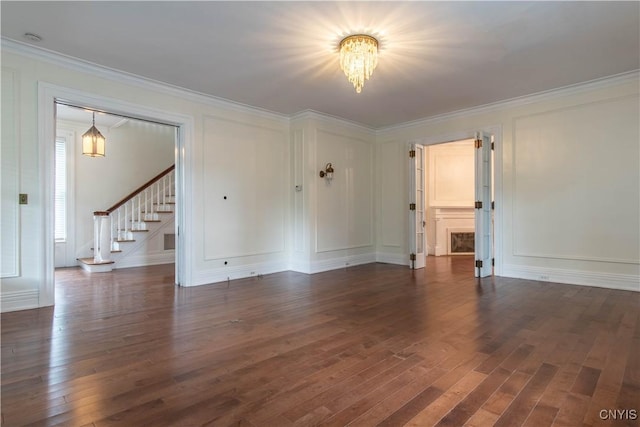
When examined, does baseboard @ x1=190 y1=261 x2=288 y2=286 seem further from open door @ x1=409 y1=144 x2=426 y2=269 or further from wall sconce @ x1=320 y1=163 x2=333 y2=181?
open door @ x1=409 y1=144 x2=426 y2=269

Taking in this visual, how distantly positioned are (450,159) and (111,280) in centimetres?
795

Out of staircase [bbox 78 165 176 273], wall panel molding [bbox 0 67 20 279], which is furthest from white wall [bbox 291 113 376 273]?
wall panel molding [bbox 0 67 20 279]

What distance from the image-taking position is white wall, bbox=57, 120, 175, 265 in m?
7.24

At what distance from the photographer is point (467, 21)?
3174 mm

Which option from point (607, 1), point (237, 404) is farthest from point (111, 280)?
point (607, 1)

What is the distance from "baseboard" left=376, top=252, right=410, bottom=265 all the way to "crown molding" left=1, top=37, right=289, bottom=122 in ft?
12.2

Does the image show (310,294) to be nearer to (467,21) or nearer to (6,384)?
(6,384)

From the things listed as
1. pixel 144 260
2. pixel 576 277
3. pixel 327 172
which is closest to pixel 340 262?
pixel 327 172

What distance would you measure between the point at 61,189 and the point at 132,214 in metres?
1.43

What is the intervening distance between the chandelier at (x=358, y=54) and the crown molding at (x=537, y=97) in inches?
119

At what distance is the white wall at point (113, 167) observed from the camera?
724 centimetres

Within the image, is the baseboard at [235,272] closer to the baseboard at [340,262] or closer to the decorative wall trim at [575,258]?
the baseboard at [340,262]

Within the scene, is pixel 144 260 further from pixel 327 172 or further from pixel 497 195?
pixel 497 195

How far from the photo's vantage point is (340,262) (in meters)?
6.64
